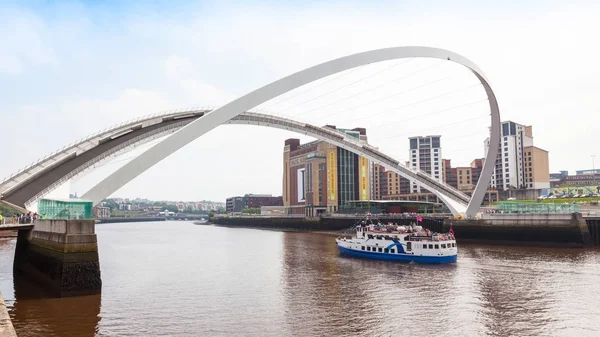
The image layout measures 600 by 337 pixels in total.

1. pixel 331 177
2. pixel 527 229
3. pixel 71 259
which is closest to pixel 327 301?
pixel 71 259

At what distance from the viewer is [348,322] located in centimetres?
1998

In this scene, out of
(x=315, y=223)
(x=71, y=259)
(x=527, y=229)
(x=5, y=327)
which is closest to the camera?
(x=5, y=327)

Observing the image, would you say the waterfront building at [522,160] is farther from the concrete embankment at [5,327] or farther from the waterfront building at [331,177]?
the concrete embankment at [5,327]

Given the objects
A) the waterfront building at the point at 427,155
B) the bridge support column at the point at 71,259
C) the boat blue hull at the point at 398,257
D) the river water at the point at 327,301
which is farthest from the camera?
the waterfront building at the point at 427,155

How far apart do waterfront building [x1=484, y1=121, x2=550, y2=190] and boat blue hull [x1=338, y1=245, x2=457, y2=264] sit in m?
93.5

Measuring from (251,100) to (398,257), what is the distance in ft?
59.1

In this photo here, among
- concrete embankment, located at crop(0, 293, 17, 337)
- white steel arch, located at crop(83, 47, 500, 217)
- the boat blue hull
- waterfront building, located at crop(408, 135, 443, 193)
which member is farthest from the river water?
waterfront building, located at crop(408, 135, 443, 193)

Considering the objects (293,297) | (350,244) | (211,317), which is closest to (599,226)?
(350,244)

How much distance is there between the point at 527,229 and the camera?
50.9m

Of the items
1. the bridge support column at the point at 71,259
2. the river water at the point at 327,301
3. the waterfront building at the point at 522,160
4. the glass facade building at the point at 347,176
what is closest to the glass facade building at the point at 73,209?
the bridge support column at the point at 71,259

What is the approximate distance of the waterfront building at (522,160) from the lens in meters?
123

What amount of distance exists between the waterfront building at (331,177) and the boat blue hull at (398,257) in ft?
254

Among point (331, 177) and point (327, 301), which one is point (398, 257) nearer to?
point (327, 301)

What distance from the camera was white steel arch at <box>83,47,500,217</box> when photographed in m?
25.0
